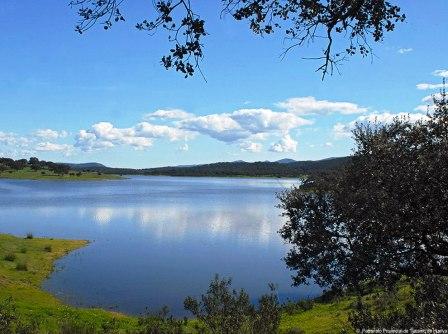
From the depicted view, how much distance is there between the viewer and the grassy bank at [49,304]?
91.2ft

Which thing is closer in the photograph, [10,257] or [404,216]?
[404,216]

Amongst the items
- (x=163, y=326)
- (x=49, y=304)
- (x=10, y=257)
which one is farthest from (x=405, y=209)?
(x=10, y=257)

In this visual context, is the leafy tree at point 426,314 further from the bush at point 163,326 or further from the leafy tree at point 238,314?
the bush at point 163,326

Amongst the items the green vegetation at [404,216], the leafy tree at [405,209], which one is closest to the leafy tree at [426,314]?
the green vegetation at [404,216]

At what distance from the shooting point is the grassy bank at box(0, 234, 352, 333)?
27797mm

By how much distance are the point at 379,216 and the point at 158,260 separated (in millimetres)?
48453

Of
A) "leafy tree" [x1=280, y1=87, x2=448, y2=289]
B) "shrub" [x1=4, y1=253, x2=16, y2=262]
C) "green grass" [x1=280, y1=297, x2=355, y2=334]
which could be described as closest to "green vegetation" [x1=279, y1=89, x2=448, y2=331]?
"leafy tree" [x1=280, y1=87, x2=448, y2=289]

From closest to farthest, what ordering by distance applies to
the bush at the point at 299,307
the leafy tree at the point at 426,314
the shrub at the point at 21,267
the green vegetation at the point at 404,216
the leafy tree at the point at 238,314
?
the leafy tree at the point at 426,314 < the green vegetation at the point at 404,216 < the leafy tree at the point at 238,314 < the bush at the point at 299,307 < the shrub at the point at 21,267

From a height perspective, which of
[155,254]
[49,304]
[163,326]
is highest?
[163,326]

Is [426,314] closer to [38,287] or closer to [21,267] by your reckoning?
[38,287]

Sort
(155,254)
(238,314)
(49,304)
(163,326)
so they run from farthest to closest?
(155,254)
(49,304)
(163,326)
(238,314)

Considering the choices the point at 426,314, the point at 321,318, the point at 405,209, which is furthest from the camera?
the point at 321,318

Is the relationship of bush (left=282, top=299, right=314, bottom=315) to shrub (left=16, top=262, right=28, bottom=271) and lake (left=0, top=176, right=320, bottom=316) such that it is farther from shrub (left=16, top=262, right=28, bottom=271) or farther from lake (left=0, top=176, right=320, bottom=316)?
shrub (left=16, top=262, right=28, bottom=271)

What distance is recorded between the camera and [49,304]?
121 feet
